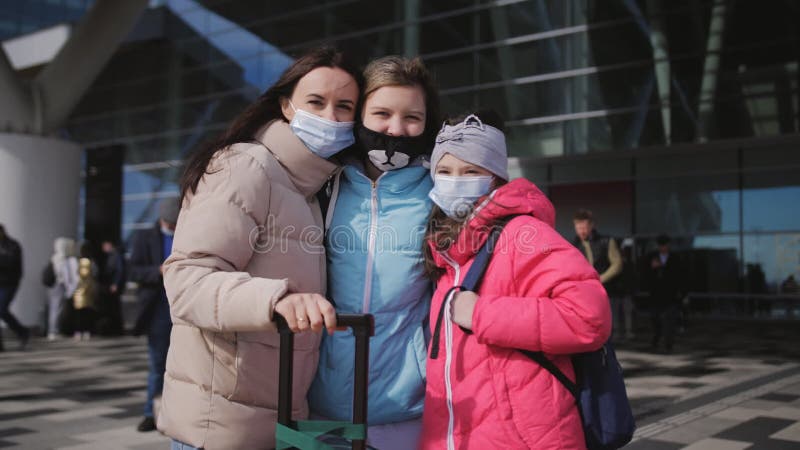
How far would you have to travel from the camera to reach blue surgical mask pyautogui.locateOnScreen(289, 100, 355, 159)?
1.92 meters

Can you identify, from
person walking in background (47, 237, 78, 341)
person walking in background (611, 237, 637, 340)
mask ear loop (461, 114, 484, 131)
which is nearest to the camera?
mask ear loop (461, 114, 484, 131)

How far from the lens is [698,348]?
36.3 ft

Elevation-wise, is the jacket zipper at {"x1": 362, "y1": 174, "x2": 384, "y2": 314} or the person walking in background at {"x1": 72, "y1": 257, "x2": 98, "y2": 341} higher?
the jacket zipper at {"x1": 362, "y1": 174, "x2": 384, "y2": 314}

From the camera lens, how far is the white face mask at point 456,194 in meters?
1.92

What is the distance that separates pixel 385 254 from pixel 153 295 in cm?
421

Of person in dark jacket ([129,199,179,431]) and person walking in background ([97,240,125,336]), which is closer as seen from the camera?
person in dark jacket ([129,199,179,431])

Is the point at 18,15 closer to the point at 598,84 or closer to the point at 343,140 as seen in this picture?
the point at 598,84

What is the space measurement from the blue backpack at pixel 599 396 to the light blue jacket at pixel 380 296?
36 cm

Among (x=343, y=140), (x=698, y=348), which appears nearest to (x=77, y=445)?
(x=343, y=140)

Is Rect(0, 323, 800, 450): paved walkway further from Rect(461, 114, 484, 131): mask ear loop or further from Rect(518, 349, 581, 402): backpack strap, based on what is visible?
Rect(461, 114, 484, 131): mask ear loop

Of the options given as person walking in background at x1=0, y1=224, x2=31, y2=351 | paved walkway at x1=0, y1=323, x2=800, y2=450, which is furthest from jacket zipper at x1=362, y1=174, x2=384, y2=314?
person walking in background at x1=0, y1=224, x2=31, y2=351

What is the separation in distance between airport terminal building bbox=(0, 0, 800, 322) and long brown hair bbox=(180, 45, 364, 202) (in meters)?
11.7

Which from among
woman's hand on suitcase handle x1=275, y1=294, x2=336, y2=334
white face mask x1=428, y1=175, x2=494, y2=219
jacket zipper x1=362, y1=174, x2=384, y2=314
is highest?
white face mask x1=428, y1=175, x2=494, y2=219

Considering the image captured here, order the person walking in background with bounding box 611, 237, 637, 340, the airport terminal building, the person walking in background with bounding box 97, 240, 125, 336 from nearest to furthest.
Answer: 1. the person walking in background with bounding box 611, 237, 637, 340
2. the person walking in background with bounding box 97, 240, 125, 336
3. the airport terminal building
